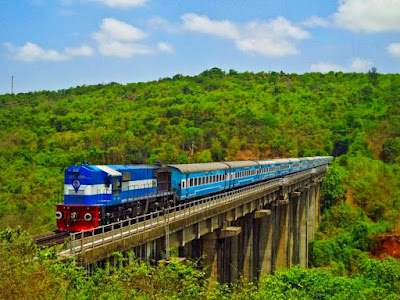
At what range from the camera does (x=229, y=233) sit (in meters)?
28.3

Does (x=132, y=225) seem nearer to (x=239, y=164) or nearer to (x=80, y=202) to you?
(x=80, y=202)

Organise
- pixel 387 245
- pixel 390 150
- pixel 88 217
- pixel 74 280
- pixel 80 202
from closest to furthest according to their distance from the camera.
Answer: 1. pixel 74 280
2. pixel 88 217
3. pixel 80 202
4. pixel 387 245
5. pixel 390 150

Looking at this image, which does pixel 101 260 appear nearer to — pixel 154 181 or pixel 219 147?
pixel 154 181

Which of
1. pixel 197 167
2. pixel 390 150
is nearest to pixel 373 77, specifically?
pixel 390 150

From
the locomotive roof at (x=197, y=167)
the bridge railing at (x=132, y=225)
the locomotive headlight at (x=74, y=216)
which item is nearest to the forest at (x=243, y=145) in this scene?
the bridge railing at (x=132, y=225)

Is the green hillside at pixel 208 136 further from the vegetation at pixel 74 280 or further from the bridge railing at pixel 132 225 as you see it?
A: the vegetation at pixel 74 280

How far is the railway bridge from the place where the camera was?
1630cm

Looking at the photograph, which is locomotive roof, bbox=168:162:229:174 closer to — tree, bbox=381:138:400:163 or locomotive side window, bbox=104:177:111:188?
locomotive side window, bbox=104:177:111:188

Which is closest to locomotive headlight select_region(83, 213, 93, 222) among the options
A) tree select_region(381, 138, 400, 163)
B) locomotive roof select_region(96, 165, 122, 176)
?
locomotive roof select_region(96, 165, 122, 176)

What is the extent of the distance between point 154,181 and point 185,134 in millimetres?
76718

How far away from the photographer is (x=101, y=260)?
48.9 ft

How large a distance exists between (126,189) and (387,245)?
1711 inches

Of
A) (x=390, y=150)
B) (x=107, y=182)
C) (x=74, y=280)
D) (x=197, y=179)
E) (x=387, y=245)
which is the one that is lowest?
(x=387, y=245)

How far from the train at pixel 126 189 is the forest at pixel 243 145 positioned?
3426 millimetres
